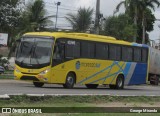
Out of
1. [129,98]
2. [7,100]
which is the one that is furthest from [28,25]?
[7,100]

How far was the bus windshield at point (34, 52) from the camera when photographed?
2508 centimetres

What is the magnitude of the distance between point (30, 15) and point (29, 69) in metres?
33.4

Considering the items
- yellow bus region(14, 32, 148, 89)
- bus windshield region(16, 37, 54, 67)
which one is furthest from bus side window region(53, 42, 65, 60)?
bus windshield region(16, 37, 54, 67)

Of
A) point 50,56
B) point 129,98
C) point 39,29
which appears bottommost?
point 129,98

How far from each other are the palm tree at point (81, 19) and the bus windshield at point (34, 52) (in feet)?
92.9

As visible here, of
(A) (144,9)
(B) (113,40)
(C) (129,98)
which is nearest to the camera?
(C) (129,98)

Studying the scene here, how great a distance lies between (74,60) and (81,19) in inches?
1096

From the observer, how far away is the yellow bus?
25141 millimetres

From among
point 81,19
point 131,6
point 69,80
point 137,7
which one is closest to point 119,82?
point 69,80

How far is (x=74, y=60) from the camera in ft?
87.3

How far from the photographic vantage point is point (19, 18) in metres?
54.2

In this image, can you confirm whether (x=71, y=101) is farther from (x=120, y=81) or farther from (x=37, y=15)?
(x=37, y=15)

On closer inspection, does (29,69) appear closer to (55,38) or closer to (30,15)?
(55,38)

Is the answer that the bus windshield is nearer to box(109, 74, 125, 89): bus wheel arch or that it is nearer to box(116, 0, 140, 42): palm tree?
box(109, 74, 125, 89): bus wheel arch
